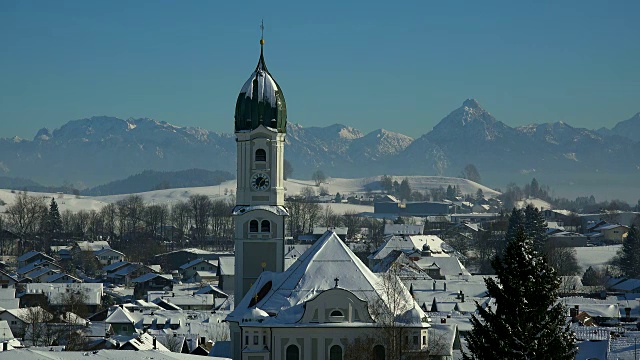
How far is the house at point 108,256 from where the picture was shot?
6575 inches

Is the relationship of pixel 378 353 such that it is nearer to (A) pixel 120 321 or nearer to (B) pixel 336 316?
(B) pixel 336 316

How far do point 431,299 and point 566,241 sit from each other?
287 ft

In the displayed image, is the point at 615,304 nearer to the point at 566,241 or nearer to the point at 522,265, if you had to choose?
the point at 522,265

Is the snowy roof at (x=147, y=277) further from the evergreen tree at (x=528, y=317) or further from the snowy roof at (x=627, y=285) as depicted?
the evergreen tree at (x=528, y=317)

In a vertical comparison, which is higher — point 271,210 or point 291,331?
point 271,210

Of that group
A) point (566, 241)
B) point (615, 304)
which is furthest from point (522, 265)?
point (566, 241)

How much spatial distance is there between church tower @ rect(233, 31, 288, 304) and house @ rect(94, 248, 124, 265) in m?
99.2

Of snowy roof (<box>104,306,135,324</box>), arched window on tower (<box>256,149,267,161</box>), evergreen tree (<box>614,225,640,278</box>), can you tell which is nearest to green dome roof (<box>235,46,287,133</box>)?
arched window on tower (<box>256,149,267,161</box>)

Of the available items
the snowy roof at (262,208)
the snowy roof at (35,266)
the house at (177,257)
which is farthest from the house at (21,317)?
the house at (177,257)

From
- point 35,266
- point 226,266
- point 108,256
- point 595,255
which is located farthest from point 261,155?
point 108,256

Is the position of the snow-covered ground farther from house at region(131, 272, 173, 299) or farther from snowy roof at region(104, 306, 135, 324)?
snowy roof at region(104, 306, 135, 324)

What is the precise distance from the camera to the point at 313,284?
2328 inches

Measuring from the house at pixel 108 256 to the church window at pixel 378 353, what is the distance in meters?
111

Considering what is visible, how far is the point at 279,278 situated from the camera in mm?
60969
